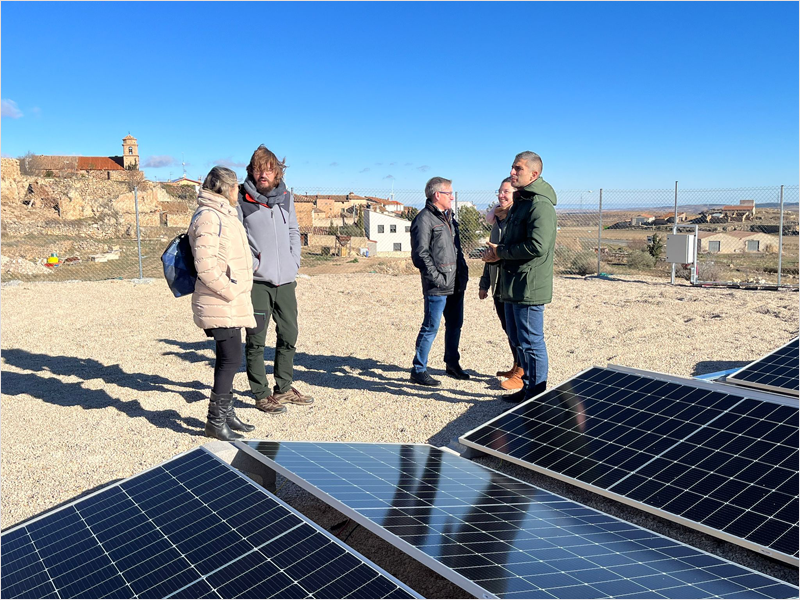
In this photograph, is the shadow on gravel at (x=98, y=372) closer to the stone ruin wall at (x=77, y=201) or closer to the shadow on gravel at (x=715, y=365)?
the shadow on gravel at (x=715, y=365)

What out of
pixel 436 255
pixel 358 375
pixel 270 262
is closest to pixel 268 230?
pixel 270 262

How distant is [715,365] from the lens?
7281 mm

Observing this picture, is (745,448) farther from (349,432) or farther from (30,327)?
(30,327)

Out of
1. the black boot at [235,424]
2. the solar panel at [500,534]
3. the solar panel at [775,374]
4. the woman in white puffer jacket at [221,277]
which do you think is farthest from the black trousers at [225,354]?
the solar panel at [775,374]

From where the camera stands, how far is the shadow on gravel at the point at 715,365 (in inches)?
278

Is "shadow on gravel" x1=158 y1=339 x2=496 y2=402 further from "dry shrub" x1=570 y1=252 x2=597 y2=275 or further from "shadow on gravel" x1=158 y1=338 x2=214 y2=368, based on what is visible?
"dry shrub" x1=570 y1=252 x2=597 y2=275

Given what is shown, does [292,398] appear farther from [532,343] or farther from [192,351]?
[192,351]

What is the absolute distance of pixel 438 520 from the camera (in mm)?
2652

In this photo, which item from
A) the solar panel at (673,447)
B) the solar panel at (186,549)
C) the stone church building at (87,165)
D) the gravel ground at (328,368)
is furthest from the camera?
the stone church building at (87,165)

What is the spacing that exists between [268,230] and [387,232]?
1261 inches

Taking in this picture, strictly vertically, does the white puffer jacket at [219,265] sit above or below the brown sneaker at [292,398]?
above

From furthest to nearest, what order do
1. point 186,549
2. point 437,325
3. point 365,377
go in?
point 365,377 → point 437,325 → point 186,549

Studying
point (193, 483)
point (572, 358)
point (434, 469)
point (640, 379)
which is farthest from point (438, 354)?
point (193, 483)

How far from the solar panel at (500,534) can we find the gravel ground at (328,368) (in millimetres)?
420
